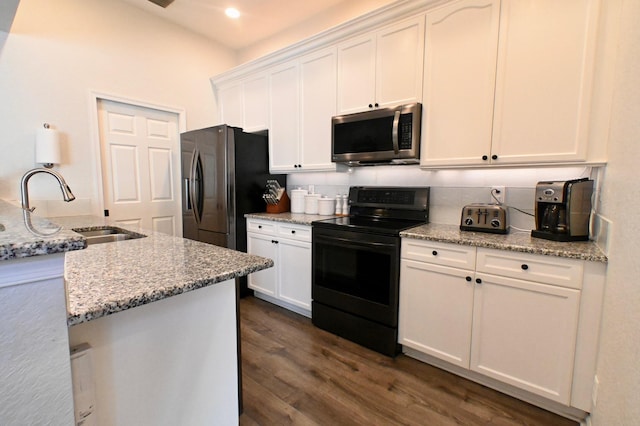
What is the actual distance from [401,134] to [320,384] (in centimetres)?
180

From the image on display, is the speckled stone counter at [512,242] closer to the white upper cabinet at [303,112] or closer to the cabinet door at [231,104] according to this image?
the white upper cabinet at [303,112]

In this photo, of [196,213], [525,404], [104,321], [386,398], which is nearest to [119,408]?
[104,321]

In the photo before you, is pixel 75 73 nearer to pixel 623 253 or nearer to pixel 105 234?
pixel 105 234

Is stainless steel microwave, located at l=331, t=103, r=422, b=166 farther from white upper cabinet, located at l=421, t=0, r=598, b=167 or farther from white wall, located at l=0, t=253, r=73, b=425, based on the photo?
white wall, located at l=0, t=253, r=73, b=425

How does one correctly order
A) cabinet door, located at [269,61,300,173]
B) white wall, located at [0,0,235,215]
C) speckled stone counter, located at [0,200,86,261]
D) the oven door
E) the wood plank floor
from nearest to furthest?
speckled stone counter, located at [0,200,86,261], the wood plank floor, the oven door, white wall, located at [0,0,235,215], cabinet door, located at [269,61,300,173]

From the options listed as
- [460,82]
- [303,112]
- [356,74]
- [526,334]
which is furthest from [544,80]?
[303,112]

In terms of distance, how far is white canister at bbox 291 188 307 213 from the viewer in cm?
314

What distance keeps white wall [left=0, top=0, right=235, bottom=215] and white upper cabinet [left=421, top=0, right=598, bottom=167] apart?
2832mm

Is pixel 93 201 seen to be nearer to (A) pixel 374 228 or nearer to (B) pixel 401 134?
(A) pixel 374 228

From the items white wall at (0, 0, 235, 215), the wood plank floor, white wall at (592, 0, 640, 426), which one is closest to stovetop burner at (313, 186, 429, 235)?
the wood plank floor

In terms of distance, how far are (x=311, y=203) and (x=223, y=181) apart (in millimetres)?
918

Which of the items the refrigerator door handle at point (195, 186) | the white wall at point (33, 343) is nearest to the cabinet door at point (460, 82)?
the white wall at point (33, 343)

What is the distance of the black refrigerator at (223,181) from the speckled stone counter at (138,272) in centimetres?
152

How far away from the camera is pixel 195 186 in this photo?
318cm
